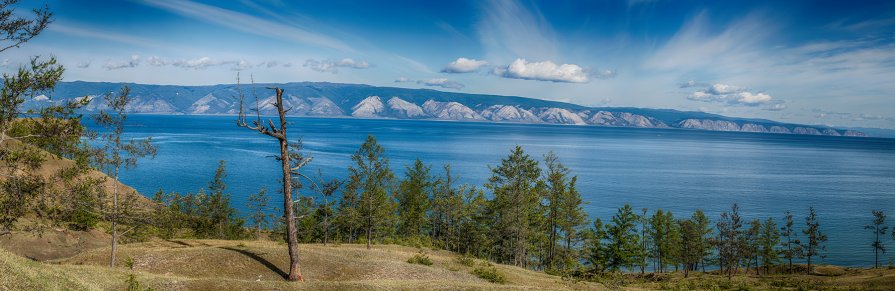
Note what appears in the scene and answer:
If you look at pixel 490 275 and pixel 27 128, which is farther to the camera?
pixel 490 275

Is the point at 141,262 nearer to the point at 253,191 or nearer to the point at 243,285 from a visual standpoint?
the point at 243,285

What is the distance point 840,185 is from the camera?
6235 inches

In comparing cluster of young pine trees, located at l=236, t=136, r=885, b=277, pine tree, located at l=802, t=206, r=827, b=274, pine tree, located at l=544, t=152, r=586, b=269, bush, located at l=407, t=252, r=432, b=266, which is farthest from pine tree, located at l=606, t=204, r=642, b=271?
bush, located at l=407, t=252, r=432, b=266

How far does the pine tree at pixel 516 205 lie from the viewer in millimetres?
58938

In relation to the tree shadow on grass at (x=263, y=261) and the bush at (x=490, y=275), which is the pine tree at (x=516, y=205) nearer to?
the bush at (x=490, y=275)

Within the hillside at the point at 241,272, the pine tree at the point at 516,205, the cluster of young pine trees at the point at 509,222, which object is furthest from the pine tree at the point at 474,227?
Answer: the hillside at the point at 241,272

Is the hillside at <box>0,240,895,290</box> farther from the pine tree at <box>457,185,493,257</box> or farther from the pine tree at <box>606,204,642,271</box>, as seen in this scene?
the pine tree at <box>457,185,493,257</box>

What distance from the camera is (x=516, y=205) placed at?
58.7 metres

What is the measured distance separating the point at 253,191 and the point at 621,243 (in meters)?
84.0

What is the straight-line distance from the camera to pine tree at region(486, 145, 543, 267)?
58.9 m

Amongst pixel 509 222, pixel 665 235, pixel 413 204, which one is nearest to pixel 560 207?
pixel 509 222

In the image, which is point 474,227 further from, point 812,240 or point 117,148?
point 812,240

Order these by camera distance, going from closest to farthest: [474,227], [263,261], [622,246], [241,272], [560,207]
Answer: [241,272], [263,261], [560,207], [622,246], [474,227]

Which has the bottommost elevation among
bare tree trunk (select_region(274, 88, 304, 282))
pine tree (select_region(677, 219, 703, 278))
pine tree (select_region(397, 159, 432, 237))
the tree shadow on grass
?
pine tree (select_region(677, 219, 703, 278))
